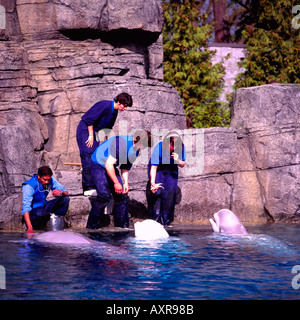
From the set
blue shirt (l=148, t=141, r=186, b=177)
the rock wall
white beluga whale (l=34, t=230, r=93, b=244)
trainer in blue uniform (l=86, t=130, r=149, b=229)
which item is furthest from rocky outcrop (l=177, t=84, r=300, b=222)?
white beluga whale (l=34, t=230, r=93, b=244)

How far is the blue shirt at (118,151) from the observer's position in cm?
846

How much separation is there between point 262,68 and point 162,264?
51.1 feet

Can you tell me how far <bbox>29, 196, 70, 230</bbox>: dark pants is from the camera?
27.2 ft

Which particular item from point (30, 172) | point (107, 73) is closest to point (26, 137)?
point (30, 172)

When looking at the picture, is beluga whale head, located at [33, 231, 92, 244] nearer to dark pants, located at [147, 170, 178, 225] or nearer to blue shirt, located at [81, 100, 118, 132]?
blue shirt, located at [81, 100, 118, 132]

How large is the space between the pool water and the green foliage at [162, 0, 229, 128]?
11.9 meters

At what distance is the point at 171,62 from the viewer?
20.1m

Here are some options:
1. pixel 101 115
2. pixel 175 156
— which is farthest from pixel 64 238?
pixel 175 156

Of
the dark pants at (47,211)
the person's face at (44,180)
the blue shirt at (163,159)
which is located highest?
the blue shirt at (163,159)

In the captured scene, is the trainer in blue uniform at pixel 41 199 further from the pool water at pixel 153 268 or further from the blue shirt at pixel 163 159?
the blue shirt at pixel 163 159

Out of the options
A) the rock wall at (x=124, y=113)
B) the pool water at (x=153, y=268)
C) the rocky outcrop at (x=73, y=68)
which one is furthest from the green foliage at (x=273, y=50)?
the pool water at (x=153, y=268)

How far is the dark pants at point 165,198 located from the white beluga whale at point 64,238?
284 centimetres

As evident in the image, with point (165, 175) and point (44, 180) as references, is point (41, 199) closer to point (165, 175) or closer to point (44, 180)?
point (44, 180)

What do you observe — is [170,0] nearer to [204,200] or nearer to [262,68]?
[262,68]
